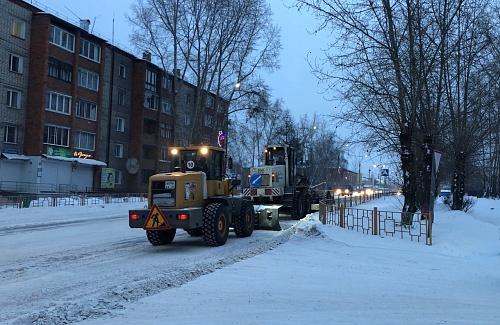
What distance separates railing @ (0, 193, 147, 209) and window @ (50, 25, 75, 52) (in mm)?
13896

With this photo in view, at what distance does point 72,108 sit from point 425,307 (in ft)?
123

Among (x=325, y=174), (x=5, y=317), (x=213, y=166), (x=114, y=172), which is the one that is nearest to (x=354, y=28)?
(x=213, y=166)

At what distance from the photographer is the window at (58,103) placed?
1435 inches

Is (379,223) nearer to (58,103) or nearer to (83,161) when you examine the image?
(83,161)

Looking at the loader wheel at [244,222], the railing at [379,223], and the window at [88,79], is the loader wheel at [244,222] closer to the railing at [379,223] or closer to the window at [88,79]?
the railing at [379,223]

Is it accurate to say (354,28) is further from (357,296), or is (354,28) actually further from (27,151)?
(27,151)

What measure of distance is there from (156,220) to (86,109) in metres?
32.8

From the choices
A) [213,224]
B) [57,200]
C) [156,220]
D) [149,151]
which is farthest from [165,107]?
[156,220]

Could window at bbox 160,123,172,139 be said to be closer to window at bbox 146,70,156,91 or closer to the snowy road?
window at bbox 146,70,156,91

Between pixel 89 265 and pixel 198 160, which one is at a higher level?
pixel 198 160

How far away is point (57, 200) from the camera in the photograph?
27703 millimetres

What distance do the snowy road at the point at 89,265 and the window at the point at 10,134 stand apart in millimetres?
18959

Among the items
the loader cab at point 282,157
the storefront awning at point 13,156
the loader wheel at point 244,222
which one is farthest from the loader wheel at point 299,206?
the storefront awning at point 13,156

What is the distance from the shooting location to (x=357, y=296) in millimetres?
6980
